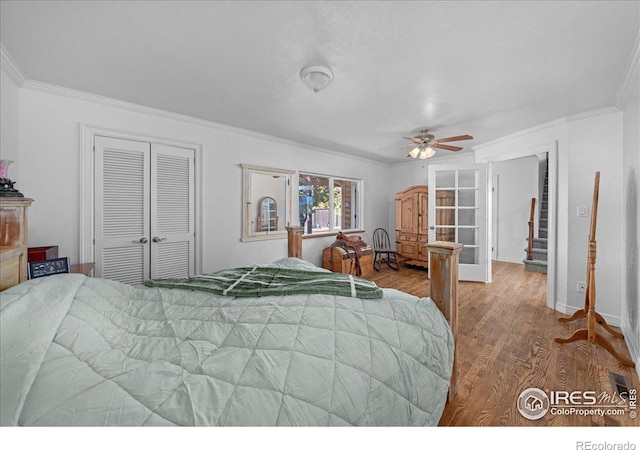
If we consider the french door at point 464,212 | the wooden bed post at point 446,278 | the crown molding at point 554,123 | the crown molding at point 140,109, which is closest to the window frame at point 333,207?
the crown molding at point 140,109

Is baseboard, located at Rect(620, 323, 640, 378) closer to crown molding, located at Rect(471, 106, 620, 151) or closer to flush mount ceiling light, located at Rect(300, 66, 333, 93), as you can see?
crown molding, located at Rect(471, 106, 620, 151)

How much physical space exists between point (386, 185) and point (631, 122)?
3.95 meters

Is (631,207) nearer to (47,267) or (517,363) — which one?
(517,363)

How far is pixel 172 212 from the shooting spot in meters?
3.01

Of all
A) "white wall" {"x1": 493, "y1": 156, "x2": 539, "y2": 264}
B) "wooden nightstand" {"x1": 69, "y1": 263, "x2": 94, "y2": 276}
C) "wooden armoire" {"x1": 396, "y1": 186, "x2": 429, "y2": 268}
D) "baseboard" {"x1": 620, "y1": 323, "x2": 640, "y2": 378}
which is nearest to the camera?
"baseboard" {"x1": 620, "y1": 323, "x2": 640, "y2": 378}

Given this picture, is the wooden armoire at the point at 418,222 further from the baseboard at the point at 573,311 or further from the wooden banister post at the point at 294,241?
the wooden banister post at the point at 294,241

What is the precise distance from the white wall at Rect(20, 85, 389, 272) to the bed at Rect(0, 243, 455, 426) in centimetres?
150

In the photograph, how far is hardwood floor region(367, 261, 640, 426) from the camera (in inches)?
58.0

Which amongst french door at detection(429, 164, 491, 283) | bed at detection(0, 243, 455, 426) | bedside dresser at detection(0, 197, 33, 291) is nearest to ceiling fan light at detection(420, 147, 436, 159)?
french door at detection(429, 164, 491, 283)

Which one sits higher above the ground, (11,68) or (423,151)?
(11,68)

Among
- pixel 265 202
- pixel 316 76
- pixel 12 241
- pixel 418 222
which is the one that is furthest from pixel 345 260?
pixel 12 241

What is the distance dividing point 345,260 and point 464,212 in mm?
2113

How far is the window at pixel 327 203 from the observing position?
460 cm
